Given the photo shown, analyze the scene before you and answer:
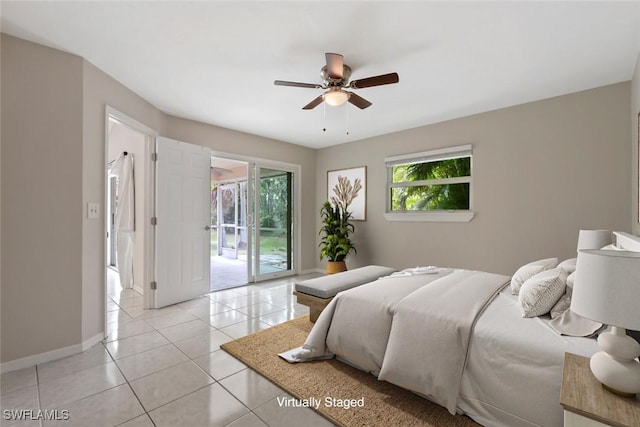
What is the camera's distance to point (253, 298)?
400 centimetres

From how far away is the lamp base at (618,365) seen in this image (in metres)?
1.00

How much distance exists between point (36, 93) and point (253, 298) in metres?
3.04

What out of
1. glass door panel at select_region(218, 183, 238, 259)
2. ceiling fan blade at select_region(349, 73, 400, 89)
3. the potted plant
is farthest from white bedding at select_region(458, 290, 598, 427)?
glass door panel at select_region(218, 183, 238, 259)

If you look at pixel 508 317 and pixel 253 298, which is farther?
pixel 253 298

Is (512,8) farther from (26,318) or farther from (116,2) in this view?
(26,318)

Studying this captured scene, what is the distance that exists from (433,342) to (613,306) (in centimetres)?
90

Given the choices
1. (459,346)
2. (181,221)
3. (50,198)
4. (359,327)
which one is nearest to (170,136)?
(181,221)

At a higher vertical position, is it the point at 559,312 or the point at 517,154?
the point at 517,154

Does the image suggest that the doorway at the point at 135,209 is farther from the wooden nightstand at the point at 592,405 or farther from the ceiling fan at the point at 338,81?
the wooden nightstand at the point at 592,405

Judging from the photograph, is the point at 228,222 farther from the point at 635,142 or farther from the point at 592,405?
the point at 592,405

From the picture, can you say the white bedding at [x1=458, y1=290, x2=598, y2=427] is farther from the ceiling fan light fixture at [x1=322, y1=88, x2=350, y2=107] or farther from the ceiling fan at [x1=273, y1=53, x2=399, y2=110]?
the ceiling fan light fixture at [x1=322, y1=88, x2=350, y2=107]

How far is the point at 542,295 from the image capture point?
167 cm

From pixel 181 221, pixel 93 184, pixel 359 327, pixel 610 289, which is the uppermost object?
pixel 93 184

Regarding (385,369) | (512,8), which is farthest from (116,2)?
(385,369)
